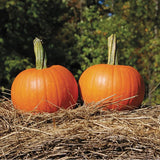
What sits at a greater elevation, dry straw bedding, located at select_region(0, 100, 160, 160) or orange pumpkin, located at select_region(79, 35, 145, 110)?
orange pumpkin, located at select_region(79, 35, 145, 110)

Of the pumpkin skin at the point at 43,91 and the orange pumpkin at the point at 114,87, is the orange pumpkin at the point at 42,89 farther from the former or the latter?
the orange pumpkin at the point at 114,87

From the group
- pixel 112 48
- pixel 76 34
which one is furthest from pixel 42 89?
pixel 76 34

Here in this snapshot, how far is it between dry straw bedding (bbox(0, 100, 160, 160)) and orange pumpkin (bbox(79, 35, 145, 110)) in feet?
0.67

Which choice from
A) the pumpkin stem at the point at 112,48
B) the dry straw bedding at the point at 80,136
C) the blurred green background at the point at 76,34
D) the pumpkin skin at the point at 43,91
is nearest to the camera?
the dry straw bedding at the point at 80,136

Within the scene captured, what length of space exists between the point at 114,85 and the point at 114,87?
17mm

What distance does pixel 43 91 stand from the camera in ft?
5.45

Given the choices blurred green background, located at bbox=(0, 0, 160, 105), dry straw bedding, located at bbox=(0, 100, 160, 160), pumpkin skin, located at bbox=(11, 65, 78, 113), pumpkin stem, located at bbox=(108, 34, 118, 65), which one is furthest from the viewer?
blurred green background, located at bbox=(0, 0, 160, 105)

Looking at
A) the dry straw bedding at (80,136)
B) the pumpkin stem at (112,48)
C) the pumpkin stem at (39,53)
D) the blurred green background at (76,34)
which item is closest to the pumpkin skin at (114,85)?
the pumpkin stem at (112,48)

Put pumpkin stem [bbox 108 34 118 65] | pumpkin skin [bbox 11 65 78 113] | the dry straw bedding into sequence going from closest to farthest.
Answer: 1. the dry straw bedding
2. pumpkin skin [bbox 11 65 78 113]
3. pumpkin stem [bbox 108 34 118 65]

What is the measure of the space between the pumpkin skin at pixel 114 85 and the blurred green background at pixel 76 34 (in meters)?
1.38

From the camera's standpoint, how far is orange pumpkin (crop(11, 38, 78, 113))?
167 cm

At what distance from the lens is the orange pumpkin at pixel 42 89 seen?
1.67 metres

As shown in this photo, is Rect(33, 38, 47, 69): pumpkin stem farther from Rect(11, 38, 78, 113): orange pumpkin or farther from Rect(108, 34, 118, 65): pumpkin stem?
Rect(108, 34, 118, 65): pumpkin stem

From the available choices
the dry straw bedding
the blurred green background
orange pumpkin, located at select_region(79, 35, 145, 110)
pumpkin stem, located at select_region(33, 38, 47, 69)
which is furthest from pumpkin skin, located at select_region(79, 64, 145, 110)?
the blurred green background
